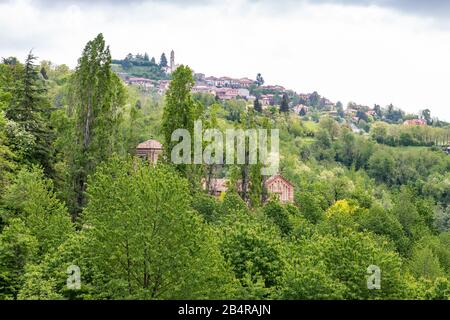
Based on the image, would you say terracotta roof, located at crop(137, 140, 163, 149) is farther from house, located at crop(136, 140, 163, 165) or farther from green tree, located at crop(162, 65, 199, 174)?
green tree, located at crop(162, 65, 199, 174)

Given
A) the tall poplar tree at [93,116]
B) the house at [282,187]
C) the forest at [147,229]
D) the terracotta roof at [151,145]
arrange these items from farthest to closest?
the house at [282,187], the terracotta roof at [151,145], the tall poplar tree at [93,116], the forest at [147,229]

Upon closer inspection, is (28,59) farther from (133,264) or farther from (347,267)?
(347,267)

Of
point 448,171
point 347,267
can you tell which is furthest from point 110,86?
point 448,171

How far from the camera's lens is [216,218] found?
32.0 m

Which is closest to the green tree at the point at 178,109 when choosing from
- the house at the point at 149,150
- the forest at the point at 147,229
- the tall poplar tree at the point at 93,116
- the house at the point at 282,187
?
the forest at the point at 147,229

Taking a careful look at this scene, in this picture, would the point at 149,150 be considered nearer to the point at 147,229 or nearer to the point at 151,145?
the point at 151,145

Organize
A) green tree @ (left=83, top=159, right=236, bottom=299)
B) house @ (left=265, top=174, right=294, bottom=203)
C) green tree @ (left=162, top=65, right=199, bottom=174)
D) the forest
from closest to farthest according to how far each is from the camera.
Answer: green tree @ (left=83, top=159, right=236, bottom=299)
the forest
green tree @ (left=162, top=65, right=199, bottom=174)
house @ (left=265, top=174, right=294, bottom=203)

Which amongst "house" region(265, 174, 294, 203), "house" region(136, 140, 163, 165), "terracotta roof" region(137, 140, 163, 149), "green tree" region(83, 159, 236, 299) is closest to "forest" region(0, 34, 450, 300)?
"green tree" region(83, 159, 236, 299)

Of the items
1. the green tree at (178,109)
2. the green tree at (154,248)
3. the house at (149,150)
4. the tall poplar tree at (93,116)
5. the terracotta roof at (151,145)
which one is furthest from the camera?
the terracotta roof at (151,145)

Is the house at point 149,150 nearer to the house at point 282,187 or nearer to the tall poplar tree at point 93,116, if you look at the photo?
the house at point 282,187

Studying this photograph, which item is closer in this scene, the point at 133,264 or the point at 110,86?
the point at 133,264

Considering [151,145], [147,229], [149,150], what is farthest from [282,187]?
[147,229]

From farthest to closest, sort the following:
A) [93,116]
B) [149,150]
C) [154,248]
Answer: [149,150]
[93,116]
[154,248]
